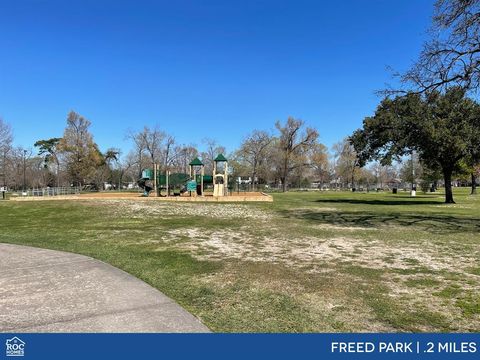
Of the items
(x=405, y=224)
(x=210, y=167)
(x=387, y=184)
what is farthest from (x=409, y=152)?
(x=387, y=184)

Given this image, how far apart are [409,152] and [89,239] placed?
1098 inches

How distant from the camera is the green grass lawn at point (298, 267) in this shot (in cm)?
443

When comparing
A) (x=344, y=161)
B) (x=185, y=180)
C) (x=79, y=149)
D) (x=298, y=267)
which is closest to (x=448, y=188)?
(x=185, y=180)

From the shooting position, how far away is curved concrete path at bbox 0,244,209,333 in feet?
13.1

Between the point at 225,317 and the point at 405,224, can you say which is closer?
the point at 225,317

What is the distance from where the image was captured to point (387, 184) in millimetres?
124875

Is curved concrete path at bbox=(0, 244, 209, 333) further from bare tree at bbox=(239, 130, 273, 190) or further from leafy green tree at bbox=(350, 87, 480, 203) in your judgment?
bare tree at bbox=(239, 130, 273, 190)

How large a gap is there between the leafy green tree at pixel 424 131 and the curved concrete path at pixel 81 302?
78.1 ft

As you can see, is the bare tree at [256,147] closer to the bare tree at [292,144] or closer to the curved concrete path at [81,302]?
the bare tree at [292,144]

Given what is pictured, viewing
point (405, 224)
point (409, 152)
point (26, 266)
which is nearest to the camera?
point (26, 266)

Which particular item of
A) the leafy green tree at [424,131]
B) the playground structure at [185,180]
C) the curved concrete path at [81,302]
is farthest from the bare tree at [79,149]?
the curved concrete path at [81,302]

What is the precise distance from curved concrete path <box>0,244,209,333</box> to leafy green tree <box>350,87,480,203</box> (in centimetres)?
2380
